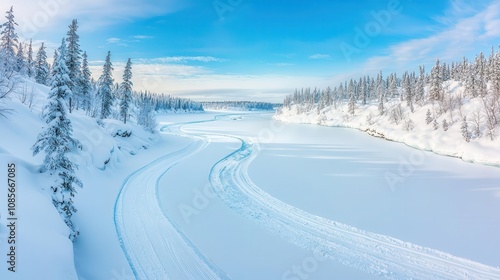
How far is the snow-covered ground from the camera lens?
28.1 ft

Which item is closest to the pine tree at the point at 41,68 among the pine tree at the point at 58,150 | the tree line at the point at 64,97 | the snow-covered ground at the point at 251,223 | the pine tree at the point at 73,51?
the tree line at the point at 64,97

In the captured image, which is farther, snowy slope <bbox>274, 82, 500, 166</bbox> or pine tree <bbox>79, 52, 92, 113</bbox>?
pine tree <bbox>79, 52, 92, 113</bbox>

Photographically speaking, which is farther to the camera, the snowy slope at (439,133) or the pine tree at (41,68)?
the pine tree at (41,68)

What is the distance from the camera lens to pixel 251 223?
41.4 feet

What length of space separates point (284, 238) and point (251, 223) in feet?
6.82

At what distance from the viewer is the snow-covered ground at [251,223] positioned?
8.57 m

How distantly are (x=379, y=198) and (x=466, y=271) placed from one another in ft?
25.5

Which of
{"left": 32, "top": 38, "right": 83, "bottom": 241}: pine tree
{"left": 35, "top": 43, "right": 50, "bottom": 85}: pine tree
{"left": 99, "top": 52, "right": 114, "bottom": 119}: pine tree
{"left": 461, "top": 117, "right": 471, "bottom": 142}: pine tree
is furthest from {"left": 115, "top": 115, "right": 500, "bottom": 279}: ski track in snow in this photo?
{"left": 35, "top": 43, "right": 50, "bottom": 85}: pine tree

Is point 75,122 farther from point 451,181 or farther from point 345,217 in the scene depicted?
point 451,181

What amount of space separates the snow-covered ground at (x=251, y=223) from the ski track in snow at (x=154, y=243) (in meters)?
0.06

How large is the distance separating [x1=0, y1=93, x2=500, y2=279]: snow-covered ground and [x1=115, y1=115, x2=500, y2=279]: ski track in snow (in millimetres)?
49

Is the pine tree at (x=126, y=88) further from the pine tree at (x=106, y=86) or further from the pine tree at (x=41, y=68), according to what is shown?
the pine tree at (x=41, y=68)

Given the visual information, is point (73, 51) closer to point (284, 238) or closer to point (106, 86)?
point (106, 86)

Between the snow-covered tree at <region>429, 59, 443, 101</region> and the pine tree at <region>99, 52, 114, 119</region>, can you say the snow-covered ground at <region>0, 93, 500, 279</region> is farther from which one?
the snow-covered tree at <region>429, 59, 443, 101</region>
